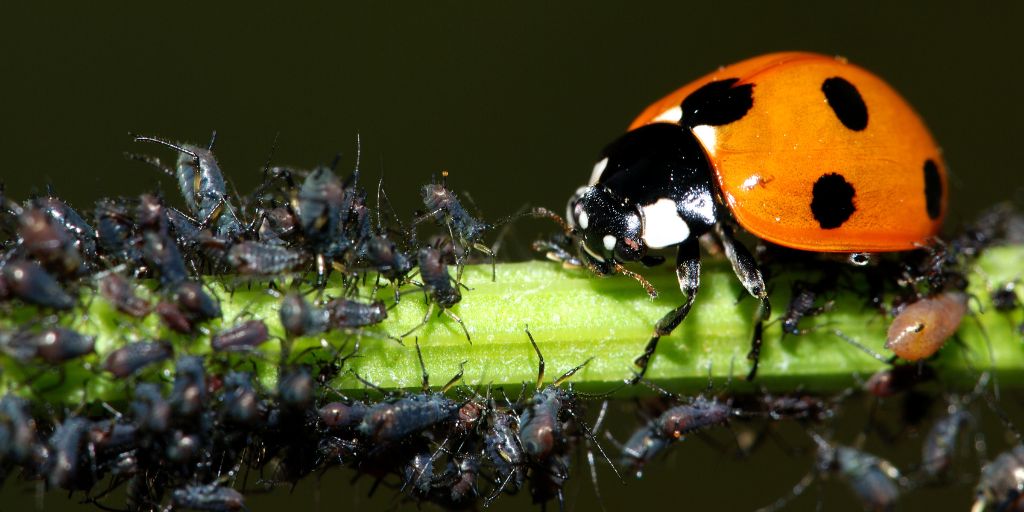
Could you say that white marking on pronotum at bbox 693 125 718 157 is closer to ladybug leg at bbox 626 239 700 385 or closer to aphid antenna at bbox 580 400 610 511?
ladybug leg at bbox 626 239 700 385

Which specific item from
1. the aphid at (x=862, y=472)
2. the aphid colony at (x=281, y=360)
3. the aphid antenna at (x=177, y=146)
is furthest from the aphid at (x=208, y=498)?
the aphid at (x=862, y=472)

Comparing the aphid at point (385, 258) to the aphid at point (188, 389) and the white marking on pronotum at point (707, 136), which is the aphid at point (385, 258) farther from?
the white marking on pronotum at point (707, 136)

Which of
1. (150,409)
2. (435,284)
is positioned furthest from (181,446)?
(435,284)

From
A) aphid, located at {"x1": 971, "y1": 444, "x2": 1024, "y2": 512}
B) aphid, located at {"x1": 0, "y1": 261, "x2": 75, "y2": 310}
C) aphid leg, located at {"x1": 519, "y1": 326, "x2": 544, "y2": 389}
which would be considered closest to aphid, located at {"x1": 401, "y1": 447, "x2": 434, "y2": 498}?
aphid leg, located at {"x1": 519, "y1": 326, "x2": 544, "y2": 389}

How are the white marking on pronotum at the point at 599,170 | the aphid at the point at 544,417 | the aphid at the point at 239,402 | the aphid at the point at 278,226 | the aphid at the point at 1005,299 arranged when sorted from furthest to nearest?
the aphid at the point at 1005,299 → the white marking on pronotum at the point at 599,170 → the aphid at the point at 544,417 → the aphid at the point at 278,226 → the aphid at the point at 239,402

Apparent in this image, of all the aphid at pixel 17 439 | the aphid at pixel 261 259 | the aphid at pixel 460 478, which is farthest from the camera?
the aphid at pixel 460 478
